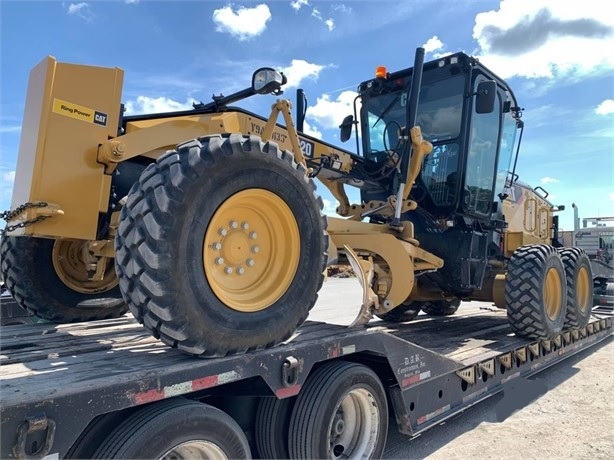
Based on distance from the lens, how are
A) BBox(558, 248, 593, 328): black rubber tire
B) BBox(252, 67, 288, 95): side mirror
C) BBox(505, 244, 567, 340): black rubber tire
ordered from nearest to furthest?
BBox(252, 67, 288, 95): side mirror < BBox(505, 244, 567, 340): black rubber tire < BBox(558, 248, 593, 328): black rubber tire

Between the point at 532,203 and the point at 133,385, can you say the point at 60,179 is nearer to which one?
the point at 133,385

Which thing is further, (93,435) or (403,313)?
(403,313)

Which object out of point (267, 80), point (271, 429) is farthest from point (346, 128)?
point (271, 429)

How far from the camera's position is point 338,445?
3.43 meters

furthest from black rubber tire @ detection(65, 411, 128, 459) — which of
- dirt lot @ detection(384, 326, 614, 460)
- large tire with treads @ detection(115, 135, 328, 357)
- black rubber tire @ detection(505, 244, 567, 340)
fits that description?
black rubber tire @ detection(505, 244, 567, 340)

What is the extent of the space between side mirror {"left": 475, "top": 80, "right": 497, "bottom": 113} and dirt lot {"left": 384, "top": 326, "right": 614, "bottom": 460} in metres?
3.11

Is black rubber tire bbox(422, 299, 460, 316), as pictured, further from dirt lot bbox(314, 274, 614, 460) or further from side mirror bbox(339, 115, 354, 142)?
side mirror bbox(339, 115, 354, 142)

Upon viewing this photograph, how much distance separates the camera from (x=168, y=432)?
7.49ft

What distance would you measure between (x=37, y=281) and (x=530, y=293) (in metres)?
5.08

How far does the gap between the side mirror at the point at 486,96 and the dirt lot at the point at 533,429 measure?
122 inches

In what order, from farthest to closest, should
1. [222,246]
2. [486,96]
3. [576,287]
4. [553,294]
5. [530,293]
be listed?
[576,287] < [553,294] < [530,293] < [486,96] < [222,246]

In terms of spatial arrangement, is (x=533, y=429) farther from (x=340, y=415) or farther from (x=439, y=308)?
(x=439, y=308)

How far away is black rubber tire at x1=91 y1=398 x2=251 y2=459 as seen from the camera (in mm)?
2191

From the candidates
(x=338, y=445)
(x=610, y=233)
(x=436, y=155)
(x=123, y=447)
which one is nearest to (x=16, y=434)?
(x=123, y=447)
